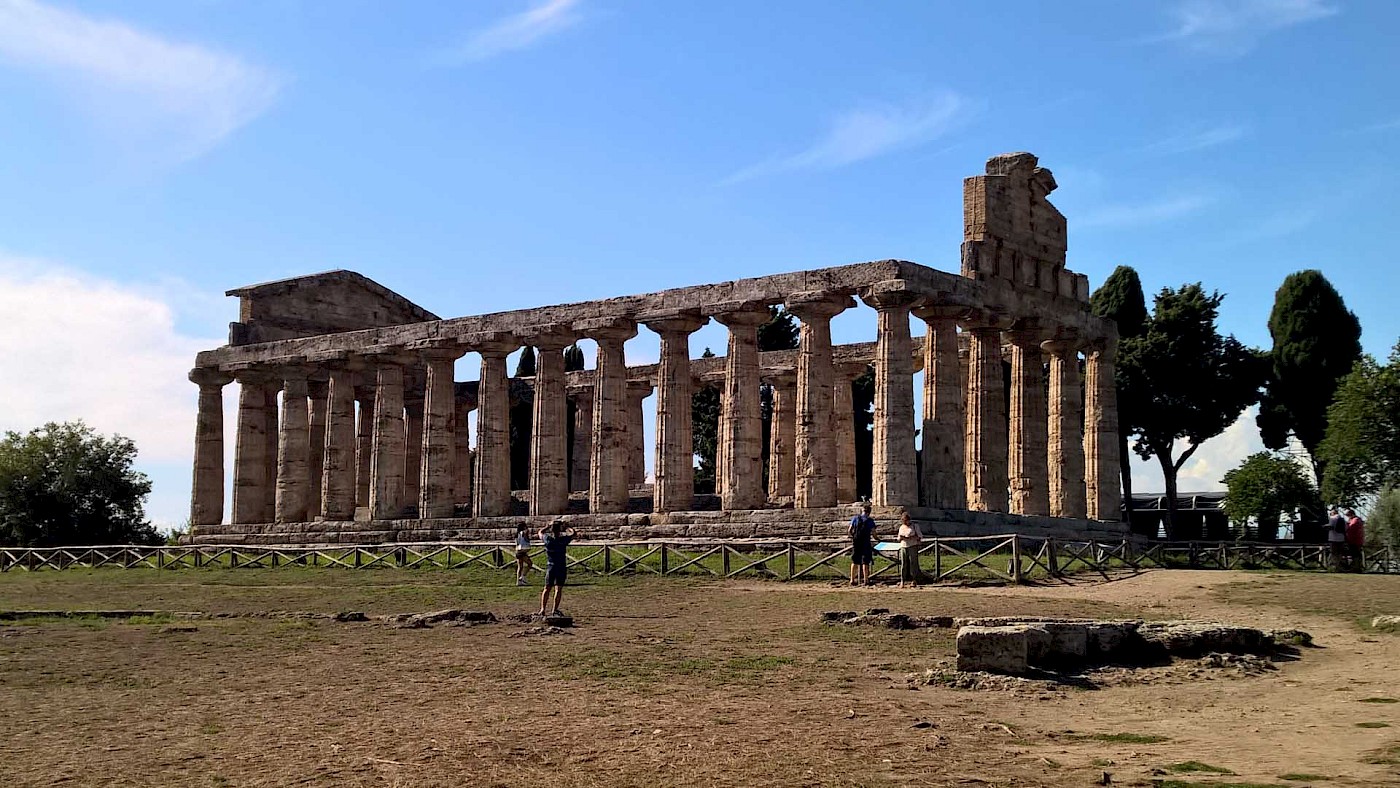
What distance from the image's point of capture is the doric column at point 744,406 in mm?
42531

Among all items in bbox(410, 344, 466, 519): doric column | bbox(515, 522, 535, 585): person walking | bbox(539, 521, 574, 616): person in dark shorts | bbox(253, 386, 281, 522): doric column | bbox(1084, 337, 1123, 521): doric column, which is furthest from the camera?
bbox(253, 386, 281, 522): doric column

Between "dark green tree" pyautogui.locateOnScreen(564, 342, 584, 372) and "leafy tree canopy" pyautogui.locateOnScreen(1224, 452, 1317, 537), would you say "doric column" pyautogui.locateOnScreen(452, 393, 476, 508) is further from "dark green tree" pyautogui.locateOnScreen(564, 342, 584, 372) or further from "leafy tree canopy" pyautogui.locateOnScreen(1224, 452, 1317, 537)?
"leafy tree canopy" pyautogui.locateOnScreen(1224, 452, 1317, 537)

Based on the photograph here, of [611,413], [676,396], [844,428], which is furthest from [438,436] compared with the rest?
[844,428]

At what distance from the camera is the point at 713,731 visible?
13.5 meters

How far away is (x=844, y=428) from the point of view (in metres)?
48.9

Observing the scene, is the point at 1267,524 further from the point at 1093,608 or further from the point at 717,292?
the point at 1093,608

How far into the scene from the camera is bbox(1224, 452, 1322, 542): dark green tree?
5553 centimetres

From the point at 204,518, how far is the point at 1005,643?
148 ft

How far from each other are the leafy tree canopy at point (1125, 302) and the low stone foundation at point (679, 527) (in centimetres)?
2245

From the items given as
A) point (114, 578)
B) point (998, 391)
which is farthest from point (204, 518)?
point (998, 391)

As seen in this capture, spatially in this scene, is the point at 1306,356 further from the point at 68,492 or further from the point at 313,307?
the point at 68,492

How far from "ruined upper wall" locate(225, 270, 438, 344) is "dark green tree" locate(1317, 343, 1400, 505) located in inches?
1464

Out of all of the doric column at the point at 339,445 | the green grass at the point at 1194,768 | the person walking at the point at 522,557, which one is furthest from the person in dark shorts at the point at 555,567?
the doric column at the point at 339,445

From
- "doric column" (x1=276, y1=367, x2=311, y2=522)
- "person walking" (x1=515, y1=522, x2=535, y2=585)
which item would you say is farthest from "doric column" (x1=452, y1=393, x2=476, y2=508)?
"person walking" (x1=515, y1=522, x2=535, y2=585)
